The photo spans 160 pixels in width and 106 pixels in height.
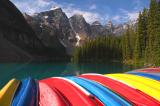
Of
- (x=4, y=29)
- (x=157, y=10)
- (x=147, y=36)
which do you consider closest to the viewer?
(x=157, y=10)

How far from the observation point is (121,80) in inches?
257

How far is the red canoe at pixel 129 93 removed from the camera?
492 cm

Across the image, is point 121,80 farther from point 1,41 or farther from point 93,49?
point 1,41

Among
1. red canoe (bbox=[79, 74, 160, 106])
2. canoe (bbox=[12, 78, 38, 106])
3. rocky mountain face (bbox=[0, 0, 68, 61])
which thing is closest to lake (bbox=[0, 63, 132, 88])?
red canoe (bbox=[79, 74, 160, 106])

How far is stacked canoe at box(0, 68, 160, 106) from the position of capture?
463 centimetres

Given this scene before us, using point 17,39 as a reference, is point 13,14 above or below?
above

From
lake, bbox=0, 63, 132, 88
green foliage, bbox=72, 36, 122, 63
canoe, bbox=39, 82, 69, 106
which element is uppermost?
green foliage, bbox=72, 36, 122, 63

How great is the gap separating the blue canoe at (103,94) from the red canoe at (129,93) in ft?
0.58

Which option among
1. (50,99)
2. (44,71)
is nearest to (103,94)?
(50,99)

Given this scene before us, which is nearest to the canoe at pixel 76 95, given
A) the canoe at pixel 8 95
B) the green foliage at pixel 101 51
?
the canoe at pixel 8 95

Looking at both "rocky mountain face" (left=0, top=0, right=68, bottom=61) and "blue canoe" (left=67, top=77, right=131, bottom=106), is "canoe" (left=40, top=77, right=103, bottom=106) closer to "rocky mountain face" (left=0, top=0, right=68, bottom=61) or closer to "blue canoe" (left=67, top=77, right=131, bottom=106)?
"blue canoe" (left=67, top=77, right=131, bottom=106)

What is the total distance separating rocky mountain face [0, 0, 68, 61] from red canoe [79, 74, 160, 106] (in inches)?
5622

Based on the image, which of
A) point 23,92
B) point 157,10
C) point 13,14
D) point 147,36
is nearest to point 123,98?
point 23,92

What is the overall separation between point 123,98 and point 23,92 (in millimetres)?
1740
